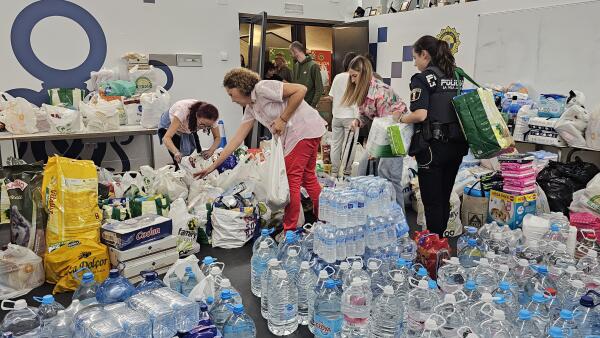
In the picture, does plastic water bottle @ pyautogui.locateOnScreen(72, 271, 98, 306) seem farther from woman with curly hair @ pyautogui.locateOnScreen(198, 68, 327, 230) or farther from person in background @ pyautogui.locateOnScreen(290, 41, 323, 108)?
person in background @ pyautogui.locateOnScreen(290, 41, 323, 108)

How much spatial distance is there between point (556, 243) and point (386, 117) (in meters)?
1.41

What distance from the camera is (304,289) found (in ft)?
7.00

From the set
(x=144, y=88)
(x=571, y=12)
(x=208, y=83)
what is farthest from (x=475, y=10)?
(x=144, y=88)

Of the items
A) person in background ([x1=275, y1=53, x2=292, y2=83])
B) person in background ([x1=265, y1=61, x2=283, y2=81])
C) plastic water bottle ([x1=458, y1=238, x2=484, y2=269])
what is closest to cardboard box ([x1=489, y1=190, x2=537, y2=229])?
plastic water bottle ([x1=458, y1=238, x2=484, y2=269])

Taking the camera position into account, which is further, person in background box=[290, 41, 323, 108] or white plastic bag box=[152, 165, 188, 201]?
person in background box=[290, 41, 323, 108]

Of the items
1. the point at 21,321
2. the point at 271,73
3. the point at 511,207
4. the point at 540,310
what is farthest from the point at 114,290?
the point at 271,73

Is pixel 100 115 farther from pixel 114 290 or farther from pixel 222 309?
pixel 222 309

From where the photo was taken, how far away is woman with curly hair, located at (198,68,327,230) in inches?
117

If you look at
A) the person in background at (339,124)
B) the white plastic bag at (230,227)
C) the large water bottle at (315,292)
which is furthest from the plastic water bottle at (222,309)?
the person in background at (339,124)

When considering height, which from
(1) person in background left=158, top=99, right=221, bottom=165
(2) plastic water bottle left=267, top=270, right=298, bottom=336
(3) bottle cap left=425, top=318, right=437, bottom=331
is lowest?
(2) plastic water bottle left=267, top=270, right=298, bottom=336

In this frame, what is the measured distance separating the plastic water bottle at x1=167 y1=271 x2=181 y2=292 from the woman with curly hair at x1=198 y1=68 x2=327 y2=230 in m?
1.12

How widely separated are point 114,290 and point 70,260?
2.78 ft

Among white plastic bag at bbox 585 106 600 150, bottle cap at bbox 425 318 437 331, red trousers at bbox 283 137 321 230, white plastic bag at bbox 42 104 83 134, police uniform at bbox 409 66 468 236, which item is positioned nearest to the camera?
bottle cap at bbox 425 318 437 331

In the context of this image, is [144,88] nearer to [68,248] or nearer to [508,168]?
[68,248]
